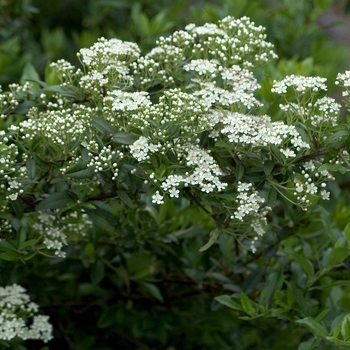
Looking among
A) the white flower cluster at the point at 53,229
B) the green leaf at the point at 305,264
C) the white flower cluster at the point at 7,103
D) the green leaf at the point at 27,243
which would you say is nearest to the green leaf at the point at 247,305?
the green leaf at the point at 305,264

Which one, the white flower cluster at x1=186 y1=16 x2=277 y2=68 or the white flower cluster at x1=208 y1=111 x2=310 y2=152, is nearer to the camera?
the white flower cluster at x1=208 y1=111 x2=310 y2=152

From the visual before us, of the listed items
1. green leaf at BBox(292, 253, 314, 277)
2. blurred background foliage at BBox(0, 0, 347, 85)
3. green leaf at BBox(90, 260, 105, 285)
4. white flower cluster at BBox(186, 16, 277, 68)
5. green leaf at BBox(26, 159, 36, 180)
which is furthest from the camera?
blurred background foliage at BBox(0, 0, 347, 85)

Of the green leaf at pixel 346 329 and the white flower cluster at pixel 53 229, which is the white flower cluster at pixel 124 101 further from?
the green leaf at pixel 346 329

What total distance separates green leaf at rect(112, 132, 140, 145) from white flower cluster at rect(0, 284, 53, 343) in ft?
2.15

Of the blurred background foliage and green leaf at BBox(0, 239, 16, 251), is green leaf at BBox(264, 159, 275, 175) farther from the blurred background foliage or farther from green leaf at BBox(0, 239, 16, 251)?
the blurred background foliage

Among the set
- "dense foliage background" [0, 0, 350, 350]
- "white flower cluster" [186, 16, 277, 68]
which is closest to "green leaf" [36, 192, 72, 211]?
"dense foliage background" [0, 0, 350, 350]

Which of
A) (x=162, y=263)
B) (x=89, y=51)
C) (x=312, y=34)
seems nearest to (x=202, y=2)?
(x=312, y=34)

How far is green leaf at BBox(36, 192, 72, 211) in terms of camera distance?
1.93m

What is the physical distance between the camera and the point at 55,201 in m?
1.93

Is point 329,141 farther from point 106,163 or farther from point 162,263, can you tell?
point 162,263

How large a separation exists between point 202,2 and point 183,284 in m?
2.51

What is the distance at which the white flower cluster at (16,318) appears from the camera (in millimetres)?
2025

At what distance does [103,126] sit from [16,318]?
27.4 inches

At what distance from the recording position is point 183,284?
2.62 m
